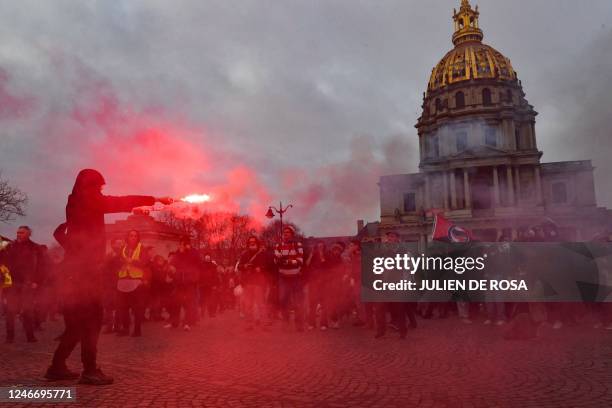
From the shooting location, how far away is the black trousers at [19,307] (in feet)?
29.4

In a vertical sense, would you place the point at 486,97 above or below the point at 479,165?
above

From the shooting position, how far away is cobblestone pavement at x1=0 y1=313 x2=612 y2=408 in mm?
4570

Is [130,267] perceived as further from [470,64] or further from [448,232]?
[470,64]

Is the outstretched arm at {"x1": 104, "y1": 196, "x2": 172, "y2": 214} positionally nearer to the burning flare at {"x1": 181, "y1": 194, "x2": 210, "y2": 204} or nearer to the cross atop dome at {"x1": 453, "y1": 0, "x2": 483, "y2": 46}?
the burning flare at {"x1": 181, "y1": 194, "x2": 210, "y2": 204}

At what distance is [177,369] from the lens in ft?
19.8

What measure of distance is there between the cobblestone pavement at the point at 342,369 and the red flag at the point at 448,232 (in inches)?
120

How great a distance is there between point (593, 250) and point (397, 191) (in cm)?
7135

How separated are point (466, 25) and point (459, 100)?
20993 mm

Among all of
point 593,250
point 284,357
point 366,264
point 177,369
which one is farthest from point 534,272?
point 177,369

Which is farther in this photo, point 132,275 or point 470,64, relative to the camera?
point 470,64

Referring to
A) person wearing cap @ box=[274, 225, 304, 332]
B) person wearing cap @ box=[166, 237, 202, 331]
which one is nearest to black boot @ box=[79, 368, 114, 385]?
person wearing cap @ box=[274, 225, 304, 332]

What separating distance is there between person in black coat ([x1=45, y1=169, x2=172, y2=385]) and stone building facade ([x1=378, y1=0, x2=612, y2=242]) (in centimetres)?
6364

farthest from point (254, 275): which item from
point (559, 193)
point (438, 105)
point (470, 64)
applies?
point (470, 64)

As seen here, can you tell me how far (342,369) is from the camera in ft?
19.9
